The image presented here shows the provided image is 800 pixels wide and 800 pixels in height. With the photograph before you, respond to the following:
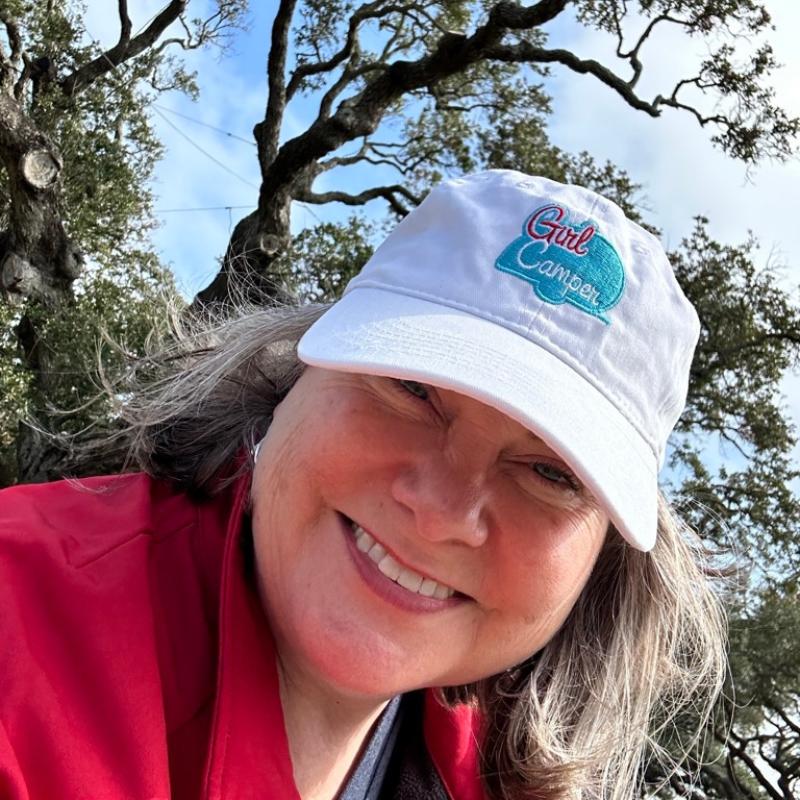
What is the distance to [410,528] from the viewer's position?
1.41 meters

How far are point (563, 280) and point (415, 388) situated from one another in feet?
1.02

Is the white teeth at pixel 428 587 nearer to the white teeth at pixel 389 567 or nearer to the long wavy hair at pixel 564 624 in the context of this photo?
the white teeth at pixel 389 567

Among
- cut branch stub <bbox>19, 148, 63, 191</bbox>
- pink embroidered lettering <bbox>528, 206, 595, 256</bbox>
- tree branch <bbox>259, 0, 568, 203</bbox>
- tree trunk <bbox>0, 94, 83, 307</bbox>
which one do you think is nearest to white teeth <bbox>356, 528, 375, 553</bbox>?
pink embroidered lettering <bbox>528, 206, 595, 256</bbox>

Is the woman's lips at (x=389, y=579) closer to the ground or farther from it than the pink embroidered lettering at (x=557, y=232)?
closer to the ground

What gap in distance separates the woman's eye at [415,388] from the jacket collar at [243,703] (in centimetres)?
42

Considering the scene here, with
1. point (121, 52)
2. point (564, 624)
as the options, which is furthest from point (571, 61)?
point (564, 624)

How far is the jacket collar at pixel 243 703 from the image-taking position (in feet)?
4.46

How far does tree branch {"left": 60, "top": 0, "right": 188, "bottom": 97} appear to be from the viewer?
34.0 feet

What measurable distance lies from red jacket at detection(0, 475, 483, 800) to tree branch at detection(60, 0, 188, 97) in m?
10.2

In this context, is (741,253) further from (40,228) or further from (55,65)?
(55,65)

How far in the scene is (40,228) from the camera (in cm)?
841

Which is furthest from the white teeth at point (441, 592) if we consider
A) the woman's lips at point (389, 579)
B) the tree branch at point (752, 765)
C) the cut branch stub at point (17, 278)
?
the tree branch at point (752, 765)

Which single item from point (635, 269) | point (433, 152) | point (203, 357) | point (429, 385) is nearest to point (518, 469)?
point (429, 385)

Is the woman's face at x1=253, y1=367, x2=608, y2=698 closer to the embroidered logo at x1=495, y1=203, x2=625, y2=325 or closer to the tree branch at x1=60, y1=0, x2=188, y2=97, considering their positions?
Answer: the embroidered logo at x1=495, y1=203, x2=625, y2=325
